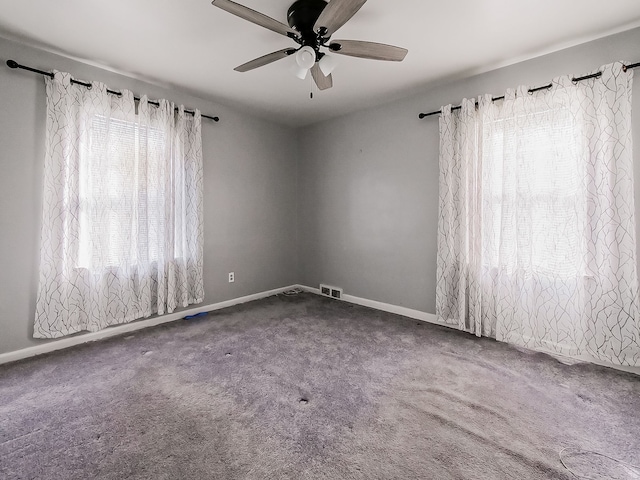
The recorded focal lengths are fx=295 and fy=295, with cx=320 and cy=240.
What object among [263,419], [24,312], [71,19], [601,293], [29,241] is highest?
[71,19]

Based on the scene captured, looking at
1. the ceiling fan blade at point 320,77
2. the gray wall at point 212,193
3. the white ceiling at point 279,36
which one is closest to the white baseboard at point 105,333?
the gray wall at point 212,193

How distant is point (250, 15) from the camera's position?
1.58 m

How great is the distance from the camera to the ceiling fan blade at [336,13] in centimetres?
145

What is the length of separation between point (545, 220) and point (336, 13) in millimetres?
2187

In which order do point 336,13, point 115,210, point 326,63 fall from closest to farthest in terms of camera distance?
point 336,13, point 326,63, point 115,210

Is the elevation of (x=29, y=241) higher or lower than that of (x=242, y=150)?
lower

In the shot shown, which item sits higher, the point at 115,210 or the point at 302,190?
the point at 302,190

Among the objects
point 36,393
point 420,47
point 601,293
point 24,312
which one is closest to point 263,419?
point 36,393

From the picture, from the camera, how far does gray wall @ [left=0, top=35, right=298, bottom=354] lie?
7.40 ft

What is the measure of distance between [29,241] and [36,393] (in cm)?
119

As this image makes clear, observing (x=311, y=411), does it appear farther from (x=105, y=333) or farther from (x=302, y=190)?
(x=302, y=190)

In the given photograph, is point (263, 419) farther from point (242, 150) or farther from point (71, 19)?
point (242, 150)

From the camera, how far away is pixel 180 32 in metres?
2.13

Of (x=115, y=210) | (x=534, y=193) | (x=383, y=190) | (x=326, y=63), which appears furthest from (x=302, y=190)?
(x=534, y=193)
